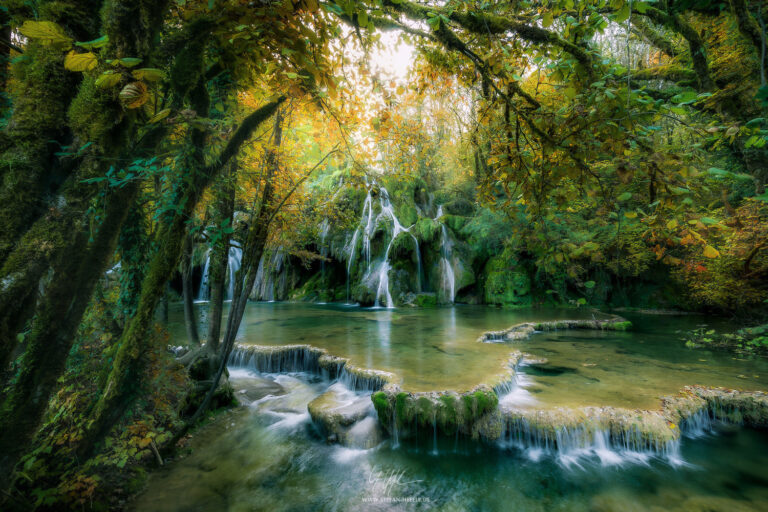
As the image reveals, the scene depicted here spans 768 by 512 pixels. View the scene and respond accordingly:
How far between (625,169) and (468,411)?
12.9 feet

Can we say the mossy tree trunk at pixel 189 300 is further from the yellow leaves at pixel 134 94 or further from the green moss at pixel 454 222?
the green moss at pixel 454 222

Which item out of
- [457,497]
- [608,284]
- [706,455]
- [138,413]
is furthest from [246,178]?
[608,284]

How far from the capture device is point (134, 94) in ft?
3.83

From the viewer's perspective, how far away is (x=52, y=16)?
127 cm

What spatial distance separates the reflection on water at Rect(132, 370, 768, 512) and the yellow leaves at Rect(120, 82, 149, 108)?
4.08 m

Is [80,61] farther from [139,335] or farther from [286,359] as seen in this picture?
[286,359]

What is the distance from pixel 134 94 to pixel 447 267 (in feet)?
55.8

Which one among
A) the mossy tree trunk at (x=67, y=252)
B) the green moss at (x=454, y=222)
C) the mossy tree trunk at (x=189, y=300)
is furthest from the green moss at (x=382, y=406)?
the green moss at (x=454, y=222)

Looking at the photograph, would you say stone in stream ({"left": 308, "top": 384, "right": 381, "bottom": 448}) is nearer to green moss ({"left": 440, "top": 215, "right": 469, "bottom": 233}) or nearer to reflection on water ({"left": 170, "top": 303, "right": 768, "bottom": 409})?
reflection on water ({"left": 170, "top": 303, "right": 768, "bottom": 409})

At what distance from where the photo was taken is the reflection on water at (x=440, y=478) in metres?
3.31

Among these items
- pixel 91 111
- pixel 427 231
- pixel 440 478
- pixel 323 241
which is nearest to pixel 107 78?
pixel 91 111

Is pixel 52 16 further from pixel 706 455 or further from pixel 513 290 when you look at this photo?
pixel 513 290

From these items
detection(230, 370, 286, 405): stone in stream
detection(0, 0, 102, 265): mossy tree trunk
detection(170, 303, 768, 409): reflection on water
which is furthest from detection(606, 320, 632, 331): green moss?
detection(0, 0, 102, 265): mossy tree trunk

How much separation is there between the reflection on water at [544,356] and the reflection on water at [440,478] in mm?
853
